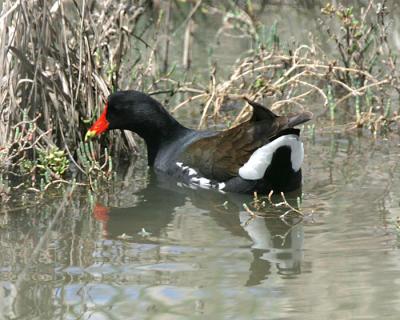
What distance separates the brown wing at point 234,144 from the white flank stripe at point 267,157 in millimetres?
37

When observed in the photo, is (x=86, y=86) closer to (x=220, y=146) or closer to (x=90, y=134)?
(x=90, y=134)

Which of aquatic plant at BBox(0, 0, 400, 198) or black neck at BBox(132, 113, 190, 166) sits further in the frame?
black neck at BBox(132, 113, 190, 166)

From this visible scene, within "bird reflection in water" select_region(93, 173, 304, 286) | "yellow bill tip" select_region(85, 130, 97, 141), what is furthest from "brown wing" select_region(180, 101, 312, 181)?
"yellow bill tip" select_region(85, 130, 97, 141)

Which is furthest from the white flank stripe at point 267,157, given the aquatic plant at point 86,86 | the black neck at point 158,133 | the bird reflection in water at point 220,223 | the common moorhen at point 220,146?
the black neck at point 158,133

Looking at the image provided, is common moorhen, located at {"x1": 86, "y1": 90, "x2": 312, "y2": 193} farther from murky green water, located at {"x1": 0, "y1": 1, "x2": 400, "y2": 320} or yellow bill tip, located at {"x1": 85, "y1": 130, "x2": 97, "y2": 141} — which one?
murky green water, located at {"x1": 0, "y1": 1, "x2": 400, "y2": 320}

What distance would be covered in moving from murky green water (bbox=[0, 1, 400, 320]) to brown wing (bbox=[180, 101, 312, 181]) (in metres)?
0.16

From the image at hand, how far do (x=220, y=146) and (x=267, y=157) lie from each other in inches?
15.7

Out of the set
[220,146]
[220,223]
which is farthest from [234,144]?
[220,223]

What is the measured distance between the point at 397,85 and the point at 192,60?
2.70m

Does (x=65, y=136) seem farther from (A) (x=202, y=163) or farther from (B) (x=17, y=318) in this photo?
(B) (x=17, y=318)

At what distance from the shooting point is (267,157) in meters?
6.47

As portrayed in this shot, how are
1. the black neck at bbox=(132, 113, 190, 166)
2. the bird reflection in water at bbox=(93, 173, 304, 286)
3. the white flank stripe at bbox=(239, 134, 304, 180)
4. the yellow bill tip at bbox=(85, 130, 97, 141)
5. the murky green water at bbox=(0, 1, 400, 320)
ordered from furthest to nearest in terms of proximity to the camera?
the black neck at bbox=(132, 113, 190, 166) < the yellow bill tip at bbox=(85, 130, 97, 141) < the white flank stripe at bbox=(239, 134, 304, 180) < the bird reflection in water at bbox=(93, 173, 304, 286) < the murky green water at bbox=(0, 1, 400, 320)

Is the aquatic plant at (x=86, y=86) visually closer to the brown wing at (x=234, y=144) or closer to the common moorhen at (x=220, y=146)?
the common moorhen at (x=220, y=146)

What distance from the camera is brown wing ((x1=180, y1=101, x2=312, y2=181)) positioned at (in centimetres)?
641
